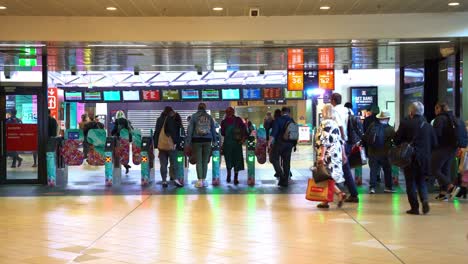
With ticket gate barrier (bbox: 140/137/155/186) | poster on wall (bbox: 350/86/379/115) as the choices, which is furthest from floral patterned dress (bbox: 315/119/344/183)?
poster on wall (bbox: 350/86/379/115)

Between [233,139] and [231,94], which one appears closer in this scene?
[233,139]

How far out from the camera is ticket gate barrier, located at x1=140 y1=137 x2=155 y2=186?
1257 centimetres

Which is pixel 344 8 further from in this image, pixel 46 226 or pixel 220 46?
pixel 46 226

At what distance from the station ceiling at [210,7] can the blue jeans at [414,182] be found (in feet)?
10.3

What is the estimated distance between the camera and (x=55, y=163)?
Result: 492 inches

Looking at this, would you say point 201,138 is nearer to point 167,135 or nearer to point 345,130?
point 167,135

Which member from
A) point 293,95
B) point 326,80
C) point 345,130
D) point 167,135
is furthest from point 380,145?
point 293,95

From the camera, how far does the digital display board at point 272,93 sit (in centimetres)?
2408

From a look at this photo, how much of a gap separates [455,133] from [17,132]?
8.56 metres

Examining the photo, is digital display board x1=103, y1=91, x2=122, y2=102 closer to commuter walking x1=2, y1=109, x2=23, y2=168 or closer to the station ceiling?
commuter walking x1=2, y1=109, x2=23, y2=168

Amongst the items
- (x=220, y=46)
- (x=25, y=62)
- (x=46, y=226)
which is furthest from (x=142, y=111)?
(x=46, y=226)

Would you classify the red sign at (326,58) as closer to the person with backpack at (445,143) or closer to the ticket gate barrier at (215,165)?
the ticket gate barrier at (215,165)

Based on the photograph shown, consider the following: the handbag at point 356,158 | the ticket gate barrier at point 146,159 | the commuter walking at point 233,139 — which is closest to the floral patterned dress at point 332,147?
the handbag at point 356,158

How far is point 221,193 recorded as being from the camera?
11023 mm
